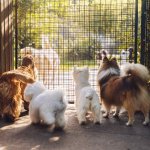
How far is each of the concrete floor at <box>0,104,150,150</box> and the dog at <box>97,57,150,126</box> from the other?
291 mm

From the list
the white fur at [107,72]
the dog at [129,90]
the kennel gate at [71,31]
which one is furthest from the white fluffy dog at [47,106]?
the kennel gate at [71,31]

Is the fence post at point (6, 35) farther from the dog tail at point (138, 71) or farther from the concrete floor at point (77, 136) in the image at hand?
the dog tail at point (138, 71)

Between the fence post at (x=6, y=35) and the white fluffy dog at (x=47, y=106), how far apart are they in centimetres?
132

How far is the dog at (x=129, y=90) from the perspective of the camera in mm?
5777

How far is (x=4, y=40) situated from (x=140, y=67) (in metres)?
2.69

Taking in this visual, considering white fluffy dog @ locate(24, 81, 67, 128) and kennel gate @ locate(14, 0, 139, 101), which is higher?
kennel gate @ locate(14, 0, 139, 101)

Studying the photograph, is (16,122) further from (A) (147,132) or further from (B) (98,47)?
(B) (98,47)

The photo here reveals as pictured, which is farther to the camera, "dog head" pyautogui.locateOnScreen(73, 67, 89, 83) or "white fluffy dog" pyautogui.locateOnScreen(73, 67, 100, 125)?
"dog head" pyautogui.locateOnScreen(73, 67, 89, 83)

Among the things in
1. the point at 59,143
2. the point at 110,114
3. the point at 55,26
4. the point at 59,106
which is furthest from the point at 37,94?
the point at 55,26

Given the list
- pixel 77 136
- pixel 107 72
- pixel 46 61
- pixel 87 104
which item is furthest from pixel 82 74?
pixel 46 61

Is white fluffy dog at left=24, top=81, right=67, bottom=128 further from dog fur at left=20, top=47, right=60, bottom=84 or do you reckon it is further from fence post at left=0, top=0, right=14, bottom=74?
dog fur at left=20, top=47, right=60, bottom=84

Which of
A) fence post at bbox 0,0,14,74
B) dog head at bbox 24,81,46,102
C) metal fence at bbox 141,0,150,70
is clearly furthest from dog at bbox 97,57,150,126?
fence post at bbox 0,0,14,74

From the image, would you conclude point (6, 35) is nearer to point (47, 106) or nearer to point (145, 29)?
point (47, 106)

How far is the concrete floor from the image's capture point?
15.8 ft
